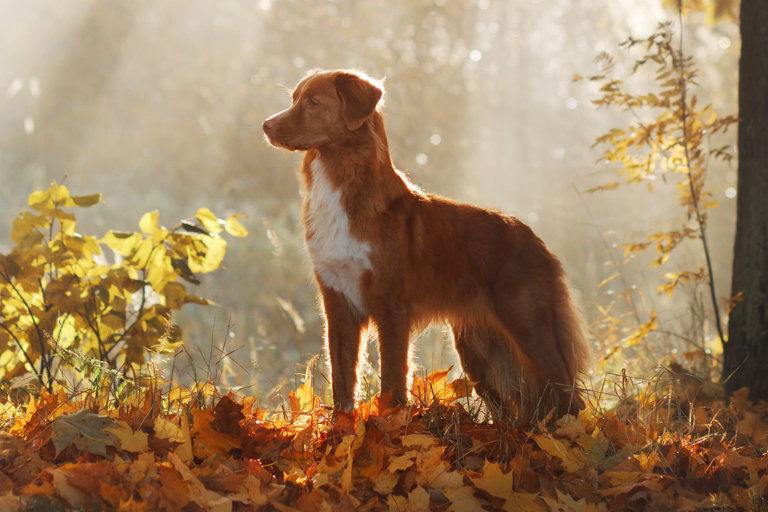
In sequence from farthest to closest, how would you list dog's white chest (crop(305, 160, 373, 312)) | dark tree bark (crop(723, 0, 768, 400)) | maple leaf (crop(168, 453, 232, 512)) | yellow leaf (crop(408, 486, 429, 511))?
dark tree bark (crop(723, 0, 768, 400))
dog's white chest (crop(305, 160, 373, 312))
yellow leaf (crop(408, 486, 429, 511))
maple leaf (crop(168, 453, 232, 512))

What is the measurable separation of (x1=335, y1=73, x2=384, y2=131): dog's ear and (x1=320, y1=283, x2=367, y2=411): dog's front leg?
0.74 m

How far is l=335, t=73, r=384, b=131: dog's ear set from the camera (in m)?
3.07

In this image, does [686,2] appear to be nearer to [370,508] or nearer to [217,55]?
[370,508]

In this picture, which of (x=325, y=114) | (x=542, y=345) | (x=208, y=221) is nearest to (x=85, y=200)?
(x=208, y=221)

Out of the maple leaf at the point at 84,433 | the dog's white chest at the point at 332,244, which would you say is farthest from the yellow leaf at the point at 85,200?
the maple leaf at the point at 84,433

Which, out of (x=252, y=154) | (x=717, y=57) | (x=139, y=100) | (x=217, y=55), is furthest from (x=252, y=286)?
(x=717, y=57)

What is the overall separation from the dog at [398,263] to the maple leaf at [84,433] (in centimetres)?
91

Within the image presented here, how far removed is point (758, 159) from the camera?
3.86 metres

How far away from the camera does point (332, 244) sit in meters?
3.03

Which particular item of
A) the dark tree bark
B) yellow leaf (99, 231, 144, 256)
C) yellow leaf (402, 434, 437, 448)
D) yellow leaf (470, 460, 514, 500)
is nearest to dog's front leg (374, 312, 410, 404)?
yellow leaf (402, 434, 437, 448)

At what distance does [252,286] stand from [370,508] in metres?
7.97

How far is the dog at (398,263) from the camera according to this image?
119 inches

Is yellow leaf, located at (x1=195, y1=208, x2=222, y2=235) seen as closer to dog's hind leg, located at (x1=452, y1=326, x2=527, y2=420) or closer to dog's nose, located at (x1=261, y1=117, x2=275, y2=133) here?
dog's nose, located at (x1=261, y1=117, x2=275, y2=133)

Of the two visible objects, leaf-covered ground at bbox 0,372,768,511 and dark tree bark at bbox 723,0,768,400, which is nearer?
leaf-covered ground at bbox 0,372,768,511
